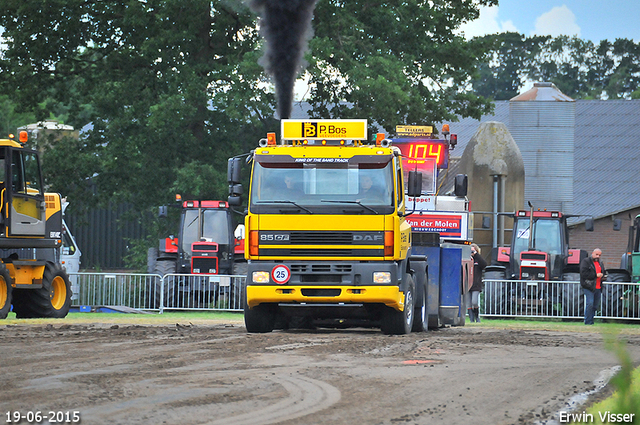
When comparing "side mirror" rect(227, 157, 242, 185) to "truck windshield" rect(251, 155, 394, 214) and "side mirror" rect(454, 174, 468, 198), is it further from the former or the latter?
"side mirror" rect(454, 174, 468, 198)

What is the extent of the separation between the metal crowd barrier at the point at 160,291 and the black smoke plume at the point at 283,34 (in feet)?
20.2

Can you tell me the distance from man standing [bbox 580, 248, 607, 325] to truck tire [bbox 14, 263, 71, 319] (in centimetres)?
1169

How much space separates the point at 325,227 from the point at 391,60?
1946 centimetres

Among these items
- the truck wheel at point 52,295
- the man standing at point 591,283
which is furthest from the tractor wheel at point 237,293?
the man standing at point 591,283

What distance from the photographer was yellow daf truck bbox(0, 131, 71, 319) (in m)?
19.1

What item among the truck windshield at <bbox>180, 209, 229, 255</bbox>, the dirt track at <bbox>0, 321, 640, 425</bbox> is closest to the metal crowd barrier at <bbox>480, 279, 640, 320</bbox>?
the truck windshield at <bbox>180, 209, 229, 255</bbox>

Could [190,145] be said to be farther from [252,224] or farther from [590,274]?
[252,224]

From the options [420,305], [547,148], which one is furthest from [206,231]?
[547,148]

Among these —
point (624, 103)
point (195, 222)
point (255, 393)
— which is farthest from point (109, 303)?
point (624, 103)

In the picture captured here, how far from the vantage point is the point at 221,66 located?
32781mm

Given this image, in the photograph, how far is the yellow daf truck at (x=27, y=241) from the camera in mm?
19094

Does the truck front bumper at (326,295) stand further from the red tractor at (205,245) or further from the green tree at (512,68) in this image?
the green tree at (512,68)

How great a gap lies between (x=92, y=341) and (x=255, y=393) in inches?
241

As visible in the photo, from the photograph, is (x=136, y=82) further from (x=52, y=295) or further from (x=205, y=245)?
(x=52, y=295)
